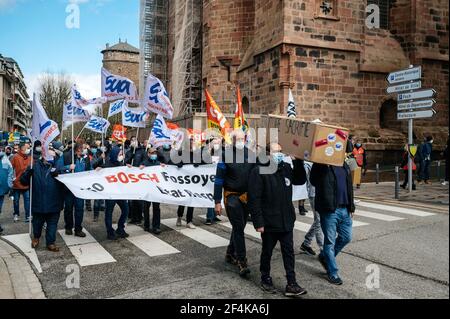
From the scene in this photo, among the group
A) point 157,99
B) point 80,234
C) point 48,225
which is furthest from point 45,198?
point 157,99

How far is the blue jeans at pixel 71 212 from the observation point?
8.29 metres

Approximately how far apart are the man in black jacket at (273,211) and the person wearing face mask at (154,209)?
149 inches

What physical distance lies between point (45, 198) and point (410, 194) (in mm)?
11290

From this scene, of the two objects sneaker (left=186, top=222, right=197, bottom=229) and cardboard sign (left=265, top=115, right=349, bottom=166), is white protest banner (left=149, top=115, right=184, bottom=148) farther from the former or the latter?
cardboard sign (left=265, top=115, right=349, bottom=166)

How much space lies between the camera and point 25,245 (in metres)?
7.55

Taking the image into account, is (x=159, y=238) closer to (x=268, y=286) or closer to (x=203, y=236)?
(x=203, y=236)

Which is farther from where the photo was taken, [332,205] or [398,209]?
[398,209]

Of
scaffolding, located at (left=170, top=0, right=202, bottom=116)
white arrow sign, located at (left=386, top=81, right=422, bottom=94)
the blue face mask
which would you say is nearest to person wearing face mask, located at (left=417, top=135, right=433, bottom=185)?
white arrow sign, located at (left=386, top=81, right=422, bottom=94)

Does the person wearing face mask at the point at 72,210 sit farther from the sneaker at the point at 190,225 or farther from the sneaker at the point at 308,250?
the sneaker at the point at 308,250

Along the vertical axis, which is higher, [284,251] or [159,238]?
[284,251]

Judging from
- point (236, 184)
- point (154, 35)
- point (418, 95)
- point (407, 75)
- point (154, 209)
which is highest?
point (154, 35)

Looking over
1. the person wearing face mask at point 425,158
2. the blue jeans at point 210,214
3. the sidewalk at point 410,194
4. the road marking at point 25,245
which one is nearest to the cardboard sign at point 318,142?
the road marking at point 25,245

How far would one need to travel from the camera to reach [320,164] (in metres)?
5.40

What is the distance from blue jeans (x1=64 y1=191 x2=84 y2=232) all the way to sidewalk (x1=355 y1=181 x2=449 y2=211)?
873 cm
